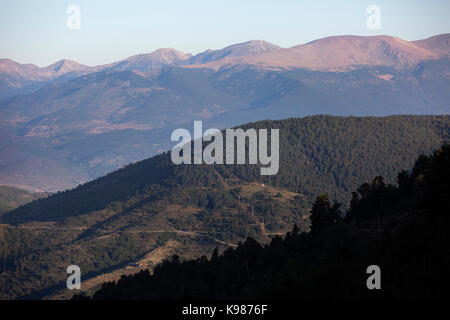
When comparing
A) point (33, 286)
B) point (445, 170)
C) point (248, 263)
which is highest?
point (445, 170)

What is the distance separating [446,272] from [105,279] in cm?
14826

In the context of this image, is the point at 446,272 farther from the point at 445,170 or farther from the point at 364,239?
the point at 364,239

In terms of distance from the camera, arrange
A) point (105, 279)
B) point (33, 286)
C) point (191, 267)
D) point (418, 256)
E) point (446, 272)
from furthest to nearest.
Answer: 1. point (33, 286)
2. point (105, 279)
3. point (191, 267)
4. point (418, 256)
5. point (446, 272)

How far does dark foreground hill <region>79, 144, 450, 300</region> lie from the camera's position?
144 feet

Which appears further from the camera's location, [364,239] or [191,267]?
[191,267]

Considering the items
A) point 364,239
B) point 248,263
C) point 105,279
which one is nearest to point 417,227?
point 364,239

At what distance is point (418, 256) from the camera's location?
4656cm

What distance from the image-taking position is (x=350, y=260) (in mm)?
52438

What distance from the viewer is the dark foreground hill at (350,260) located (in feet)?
144

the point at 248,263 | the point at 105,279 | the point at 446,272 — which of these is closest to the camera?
the point at 446,272
